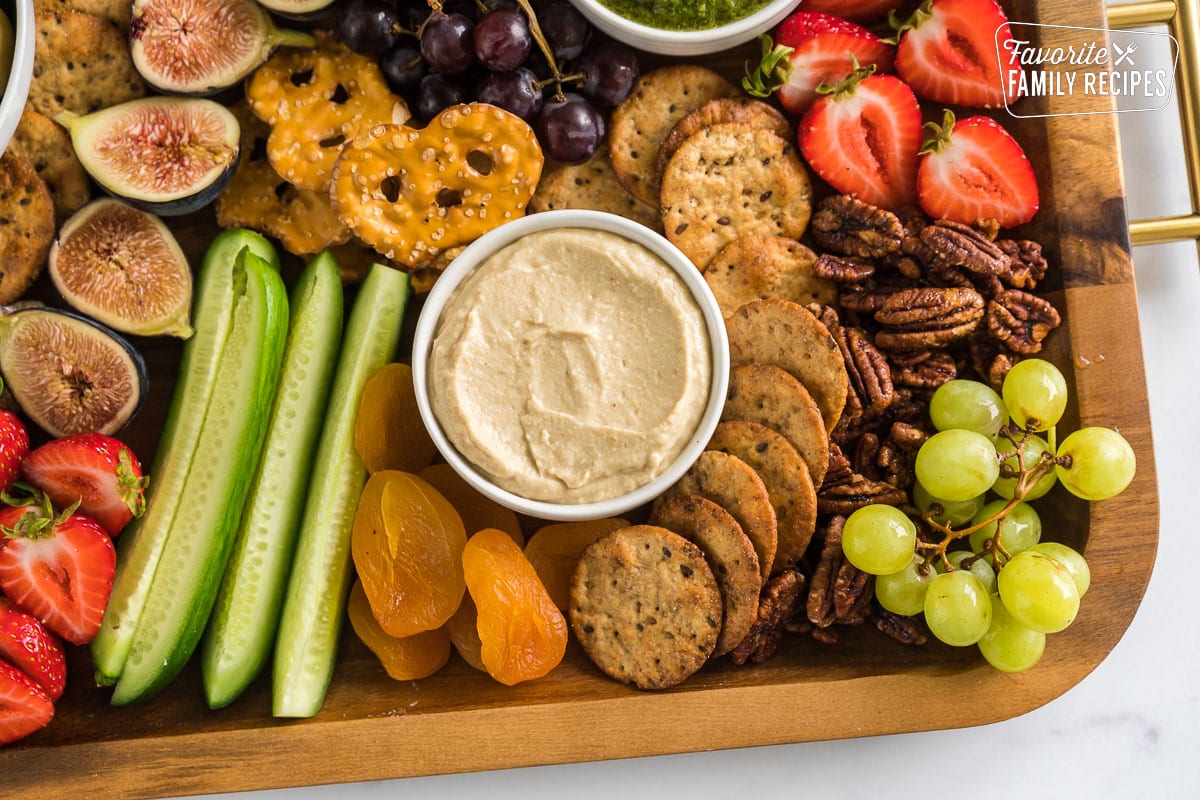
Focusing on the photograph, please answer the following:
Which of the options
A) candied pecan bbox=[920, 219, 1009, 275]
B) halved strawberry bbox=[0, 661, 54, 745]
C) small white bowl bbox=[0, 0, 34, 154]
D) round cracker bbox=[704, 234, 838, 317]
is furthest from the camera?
round cracker bbox=[704, 234, 838, 317]

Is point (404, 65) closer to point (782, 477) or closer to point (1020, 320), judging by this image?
point (782, 477)

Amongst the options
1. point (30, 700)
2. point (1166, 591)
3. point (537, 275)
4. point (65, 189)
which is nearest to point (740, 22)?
point (537, 275)

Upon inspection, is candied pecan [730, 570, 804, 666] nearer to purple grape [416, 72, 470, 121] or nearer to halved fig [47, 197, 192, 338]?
purple grape [416, 72, 470, 121]

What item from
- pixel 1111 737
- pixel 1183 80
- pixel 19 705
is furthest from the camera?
pixel 1111 737

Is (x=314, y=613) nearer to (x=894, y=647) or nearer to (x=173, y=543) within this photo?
(x=173, y=543)

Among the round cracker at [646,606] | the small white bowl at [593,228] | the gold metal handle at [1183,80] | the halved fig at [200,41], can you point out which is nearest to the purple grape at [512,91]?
the small white bowl at [593,228]

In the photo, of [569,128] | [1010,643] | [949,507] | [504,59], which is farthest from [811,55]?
[1010,643]

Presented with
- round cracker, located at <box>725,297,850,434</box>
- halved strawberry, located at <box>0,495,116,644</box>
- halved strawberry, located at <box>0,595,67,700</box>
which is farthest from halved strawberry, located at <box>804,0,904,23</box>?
halved strawberry, located at <box>0,595,67,700</box>
